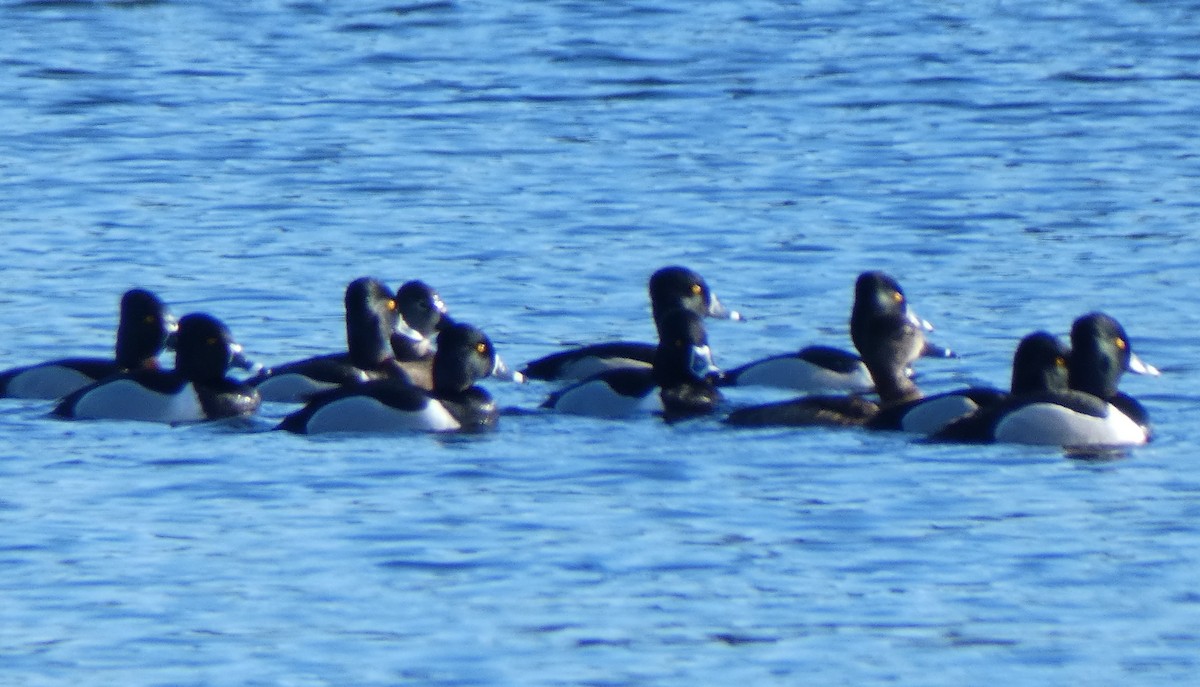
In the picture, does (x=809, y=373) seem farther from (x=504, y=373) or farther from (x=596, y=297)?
(x=596, y=297)

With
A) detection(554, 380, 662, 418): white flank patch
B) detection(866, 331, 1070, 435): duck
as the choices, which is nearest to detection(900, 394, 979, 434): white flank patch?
detection(866, 331, 1070, 435): duck

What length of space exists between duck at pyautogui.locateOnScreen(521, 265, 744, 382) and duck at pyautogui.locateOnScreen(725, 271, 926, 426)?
0.98 m

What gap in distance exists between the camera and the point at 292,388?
15.5 metres

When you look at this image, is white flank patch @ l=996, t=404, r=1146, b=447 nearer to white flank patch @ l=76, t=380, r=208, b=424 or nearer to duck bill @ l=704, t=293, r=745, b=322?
duck bill @ l=704, t=293, r=745, b=322

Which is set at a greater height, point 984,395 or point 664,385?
point 984,395

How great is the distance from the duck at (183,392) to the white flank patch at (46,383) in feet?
1.13

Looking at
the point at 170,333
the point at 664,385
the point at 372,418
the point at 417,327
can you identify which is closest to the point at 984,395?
the point at 664,385

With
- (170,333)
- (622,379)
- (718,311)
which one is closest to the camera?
(622,379)

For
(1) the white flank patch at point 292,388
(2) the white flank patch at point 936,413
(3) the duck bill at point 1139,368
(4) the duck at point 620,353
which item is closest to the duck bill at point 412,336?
(4) the duck at point 620,353

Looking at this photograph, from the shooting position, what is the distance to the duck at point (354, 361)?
15492mm

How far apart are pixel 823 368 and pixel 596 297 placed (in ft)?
10.9

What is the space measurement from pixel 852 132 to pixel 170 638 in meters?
17.0

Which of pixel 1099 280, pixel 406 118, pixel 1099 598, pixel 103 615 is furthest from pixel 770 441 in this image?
pixel 406 118

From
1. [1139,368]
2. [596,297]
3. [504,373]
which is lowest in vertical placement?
[596,297]
